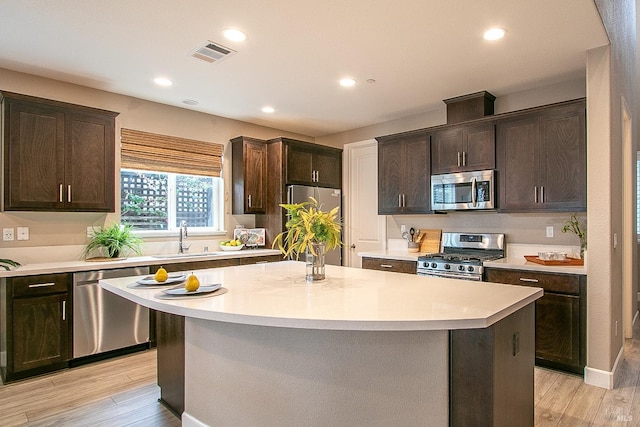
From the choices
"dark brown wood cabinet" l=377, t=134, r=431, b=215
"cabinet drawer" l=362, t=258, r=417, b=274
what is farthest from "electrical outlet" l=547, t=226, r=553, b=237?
"cabinet drawer" l=362, t=258, r=417, b=274

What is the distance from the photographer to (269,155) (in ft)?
16.7

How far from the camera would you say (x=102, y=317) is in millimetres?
3477

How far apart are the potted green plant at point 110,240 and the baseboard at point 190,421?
2.17 m

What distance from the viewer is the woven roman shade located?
4180 millimetres

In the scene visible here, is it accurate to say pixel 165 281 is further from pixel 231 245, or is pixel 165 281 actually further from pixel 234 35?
pixel 231 245

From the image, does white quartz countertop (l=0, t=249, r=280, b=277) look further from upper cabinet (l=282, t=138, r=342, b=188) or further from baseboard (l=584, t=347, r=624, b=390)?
baseboard (l=584, t=347, r=624, b=390)

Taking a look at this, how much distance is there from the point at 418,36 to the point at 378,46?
1.05 feet

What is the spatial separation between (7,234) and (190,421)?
103 inches

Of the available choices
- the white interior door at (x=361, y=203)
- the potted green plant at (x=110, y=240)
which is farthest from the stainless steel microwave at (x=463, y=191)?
the potted green plant at (x=110, y=240)

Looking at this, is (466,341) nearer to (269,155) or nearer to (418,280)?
(418,280)

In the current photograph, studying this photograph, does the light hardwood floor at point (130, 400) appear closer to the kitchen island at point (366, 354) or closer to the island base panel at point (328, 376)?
the kitchen island at point (366, 354)

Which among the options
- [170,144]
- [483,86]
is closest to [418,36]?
[483,86]

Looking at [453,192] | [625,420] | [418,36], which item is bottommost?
[625,420]

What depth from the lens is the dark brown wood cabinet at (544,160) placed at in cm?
329
